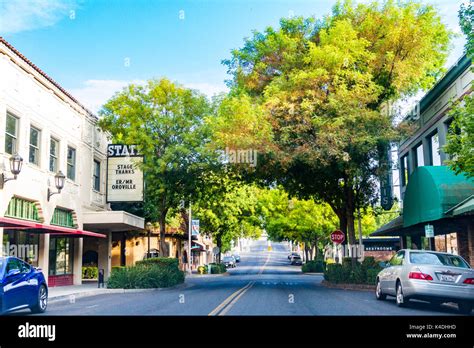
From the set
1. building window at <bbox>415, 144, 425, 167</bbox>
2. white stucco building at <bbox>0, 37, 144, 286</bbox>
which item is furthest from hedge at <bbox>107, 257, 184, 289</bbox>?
building window at <bbox>415, 144, 425, 167</bbox>

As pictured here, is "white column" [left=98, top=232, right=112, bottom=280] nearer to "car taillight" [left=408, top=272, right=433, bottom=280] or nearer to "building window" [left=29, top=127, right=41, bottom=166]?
"building window" [left=29, top=127, right=41, bottom=166]

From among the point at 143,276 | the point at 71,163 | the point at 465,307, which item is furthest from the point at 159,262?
the point at 465,307

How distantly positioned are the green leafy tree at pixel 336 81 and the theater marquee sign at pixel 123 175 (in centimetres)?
760

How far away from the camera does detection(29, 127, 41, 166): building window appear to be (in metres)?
25.1

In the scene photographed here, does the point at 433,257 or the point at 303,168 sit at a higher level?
the point at 303,168

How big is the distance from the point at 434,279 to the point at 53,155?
2022cm

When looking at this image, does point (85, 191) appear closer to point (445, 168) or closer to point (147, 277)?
point (147, 277)

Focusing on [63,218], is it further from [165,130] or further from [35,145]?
[165,130]

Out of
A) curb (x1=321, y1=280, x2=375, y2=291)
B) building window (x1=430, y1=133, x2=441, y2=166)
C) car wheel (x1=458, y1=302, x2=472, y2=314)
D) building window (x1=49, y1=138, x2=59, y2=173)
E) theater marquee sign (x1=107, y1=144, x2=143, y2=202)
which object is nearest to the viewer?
car wheel (x1=458, y1=302, x2=472, y2=314)

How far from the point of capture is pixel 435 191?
68.9ft

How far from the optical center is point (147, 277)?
2659cm

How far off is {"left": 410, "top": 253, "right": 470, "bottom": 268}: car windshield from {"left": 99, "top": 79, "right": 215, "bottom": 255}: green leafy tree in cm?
1604
